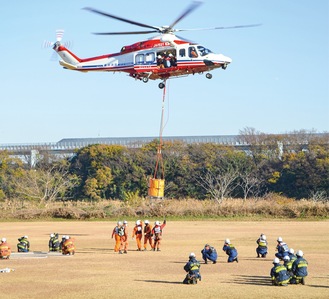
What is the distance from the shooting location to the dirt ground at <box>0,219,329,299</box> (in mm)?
21812

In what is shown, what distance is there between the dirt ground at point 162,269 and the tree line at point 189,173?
23363mm

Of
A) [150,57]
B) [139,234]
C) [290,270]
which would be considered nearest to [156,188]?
[139,234]

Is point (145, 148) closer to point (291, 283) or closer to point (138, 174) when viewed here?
point (138, 174)

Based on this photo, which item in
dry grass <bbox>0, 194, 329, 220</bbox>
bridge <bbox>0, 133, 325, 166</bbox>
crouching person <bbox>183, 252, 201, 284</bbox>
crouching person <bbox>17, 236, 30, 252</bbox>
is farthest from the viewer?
bridge <bbox>0, 133, 325, 166</bbox>

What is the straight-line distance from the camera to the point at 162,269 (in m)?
26.9

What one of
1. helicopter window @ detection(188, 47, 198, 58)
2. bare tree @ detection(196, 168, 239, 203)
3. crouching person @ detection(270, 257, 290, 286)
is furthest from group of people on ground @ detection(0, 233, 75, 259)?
bare tree @ detection(196, 168, 239, 203)

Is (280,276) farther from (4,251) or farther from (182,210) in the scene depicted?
(182,210)

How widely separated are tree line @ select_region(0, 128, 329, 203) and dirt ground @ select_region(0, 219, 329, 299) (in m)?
23.4

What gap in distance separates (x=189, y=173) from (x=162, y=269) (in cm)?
4383

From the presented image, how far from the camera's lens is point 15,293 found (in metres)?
22.1

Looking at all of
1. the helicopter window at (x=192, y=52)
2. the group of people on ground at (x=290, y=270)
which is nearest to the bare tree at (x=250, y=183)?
the helicopter window at (x=192, y=52)

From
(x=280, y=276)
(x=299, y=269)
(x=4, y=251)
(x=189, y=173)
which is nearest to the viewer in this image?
(x=280, y=276)

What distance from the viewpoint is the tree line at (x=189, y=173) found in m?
67.3

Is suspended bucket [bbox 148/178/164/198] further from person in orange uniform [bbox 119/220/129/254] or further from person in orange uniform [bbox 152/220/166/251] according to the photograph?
person in orange uniform [bbox 119/220/129/254]
